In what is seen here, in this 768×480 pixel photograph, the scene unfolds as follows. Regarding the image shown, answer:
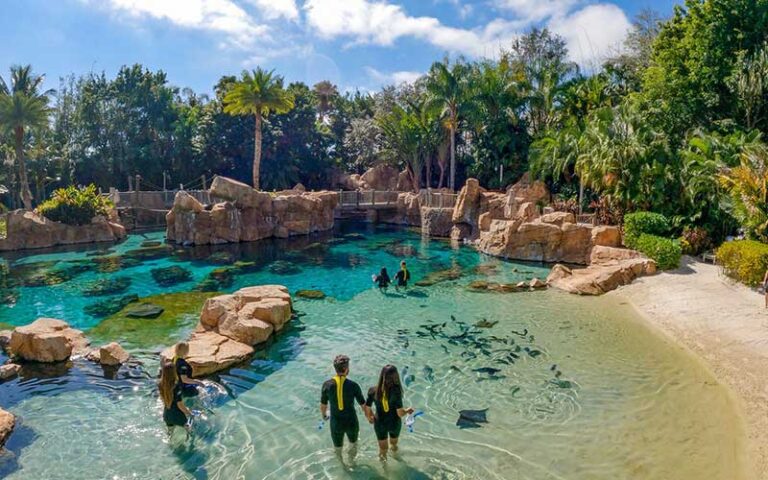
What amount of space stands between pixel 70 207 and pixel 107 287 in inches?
582

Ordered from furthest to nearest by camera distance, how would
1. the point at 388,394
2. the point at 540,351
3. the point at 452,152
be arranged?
1. the point at 452,152
2. the point at 540,351
3. the point at 388,394

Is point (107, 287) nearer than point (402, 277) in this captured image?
No

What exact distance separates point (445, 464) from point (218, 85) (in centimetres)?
4824

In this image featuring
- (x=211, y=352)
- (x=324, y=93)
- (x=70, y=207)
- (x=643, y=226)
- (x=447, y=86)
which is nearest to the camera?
(x=211, y=352)

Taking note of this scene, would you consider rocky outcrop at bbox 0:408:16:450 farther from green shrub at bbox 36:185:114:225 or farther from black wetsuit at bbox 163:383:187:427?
green shrub at bbox 36:185:114:225

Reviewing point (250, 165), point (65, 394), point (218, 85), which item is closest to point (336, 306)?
point (65, 394)

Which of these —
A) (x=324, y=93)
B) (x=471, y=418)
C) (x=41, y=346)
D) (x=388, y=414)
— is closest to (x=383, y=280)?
(x=471, y=418)

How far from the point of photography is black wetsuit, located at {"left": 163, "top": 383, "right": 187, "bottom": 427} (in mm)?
8219

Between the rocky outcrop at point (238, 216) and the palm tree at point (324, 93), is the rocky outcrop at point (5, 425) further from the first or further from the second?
the palm tree at point (324, 93)

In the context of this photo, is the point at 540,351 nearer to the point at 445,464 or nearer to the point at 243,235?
the point at 445,464

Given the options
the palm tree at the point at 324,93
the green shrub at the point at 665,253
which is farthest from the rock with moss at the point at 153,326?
the palm tree at the point at 324,93

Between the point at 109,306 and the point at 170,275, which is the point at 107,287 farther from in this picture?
the point at 109,306

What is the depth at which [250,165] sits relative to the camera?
47.7 m

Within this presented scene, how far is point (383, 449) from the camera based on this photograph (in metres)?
7.41
